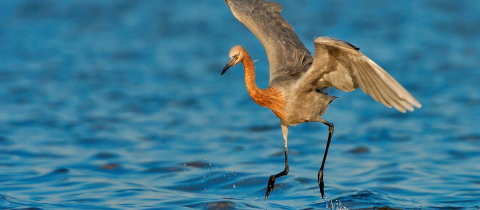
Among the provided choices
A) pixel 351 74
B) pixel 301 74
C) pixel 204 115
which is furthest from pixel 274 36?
pixel 204 115

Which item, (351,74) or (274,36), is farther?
(274,36)

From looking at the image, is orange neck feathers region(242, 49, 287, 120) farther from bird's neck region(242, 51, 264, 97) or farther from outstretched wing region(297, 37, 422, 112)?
outstretched wing region(297, 37, 422, 112)

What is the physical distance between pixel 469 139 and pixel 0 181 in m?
6.73

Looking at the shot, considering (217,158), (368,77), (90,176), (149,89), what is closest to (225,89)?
(149,89)

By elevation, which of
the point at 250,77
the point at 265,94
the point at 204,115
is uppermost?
the point at 204,115

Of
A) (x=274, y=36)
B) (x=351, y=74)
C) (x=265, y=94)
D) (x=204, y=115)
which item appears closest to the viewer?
(x=351, y=74)

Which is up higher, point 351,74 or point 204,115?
point 204,115

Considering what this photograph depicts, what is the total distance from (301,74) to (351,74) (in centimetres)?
78

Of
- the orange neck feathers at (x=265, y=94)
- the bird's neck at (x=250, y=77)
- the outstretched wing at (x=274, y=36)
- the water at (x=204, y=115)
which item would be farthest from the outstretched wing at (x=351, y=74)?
the water at (x=204, y=115)

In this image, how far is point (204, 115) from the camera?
11.5 metres

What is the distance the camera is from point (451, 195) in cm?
759

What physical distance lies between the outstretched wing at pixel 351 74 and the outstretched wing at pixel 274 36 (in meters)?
0.72

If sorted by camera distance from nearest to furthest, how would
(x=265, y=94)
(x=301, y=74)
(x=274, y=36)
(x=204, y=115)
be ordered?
1. (x=265, y=94)
2. (x=301, y=74)
3. (x=274, y=36)
4. (x=204, y=115)

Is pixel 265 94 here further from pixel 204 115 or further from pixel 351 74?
pixel 204 115
